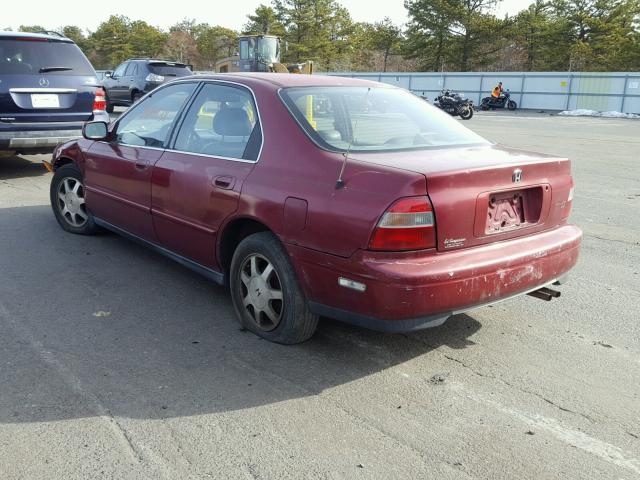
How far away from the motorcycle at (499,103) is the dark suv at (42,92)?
29945 mm

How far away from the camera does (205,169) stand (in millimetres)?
3973

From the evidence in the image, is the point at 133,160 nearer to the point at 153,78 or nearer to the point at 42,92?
the point at 42,92

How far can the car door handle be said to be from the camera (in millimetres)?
3736

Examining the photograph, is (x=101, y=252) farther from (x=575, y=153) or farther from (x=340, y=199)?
(x=575, y=153)

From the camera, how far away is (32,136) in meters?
8.22

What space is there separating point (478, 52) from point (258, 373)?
196 ft

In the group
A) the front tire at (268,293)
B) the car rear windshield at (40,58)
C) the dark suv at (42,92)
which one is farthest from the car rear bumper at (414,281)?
the car rear windshield at (40,58)

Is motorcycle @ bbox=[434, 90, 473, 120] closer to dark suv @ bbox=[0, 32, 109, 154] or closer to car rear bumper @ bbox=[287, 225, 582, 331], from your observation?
dark suv @ bbox=[0, 32, 109, 154]

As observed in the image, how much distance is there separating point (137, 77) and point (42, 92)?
472 inches

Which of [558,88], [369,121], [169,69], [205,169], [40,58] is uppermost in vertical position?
[558,88]

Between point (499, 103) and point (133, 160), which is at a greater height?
point (499, 103)

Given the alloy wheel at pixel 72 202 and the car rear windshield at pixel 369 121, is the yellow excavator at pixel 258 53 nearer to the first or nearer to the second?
the alloy wheel at pixel 72 202

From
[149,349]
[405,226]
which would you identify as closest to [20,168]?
[149,349]

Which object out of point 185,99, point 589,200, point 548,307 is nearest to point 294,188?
point 185,99
